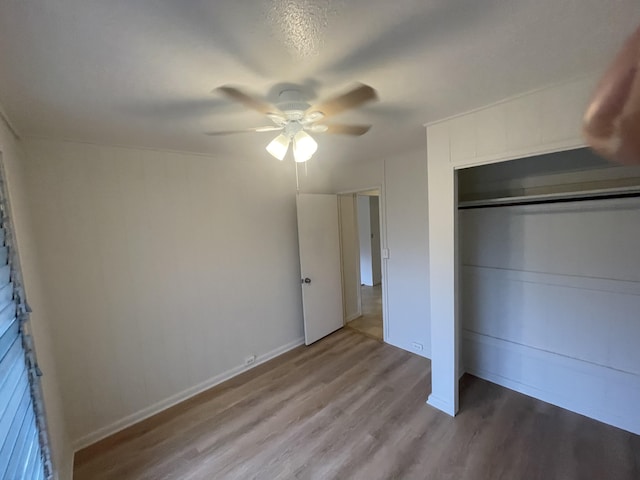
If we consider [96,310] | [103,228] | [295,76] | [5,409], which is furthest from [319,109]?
[96,310]

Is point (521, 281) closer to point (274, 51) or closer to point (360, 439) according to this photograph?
point (360, 439)

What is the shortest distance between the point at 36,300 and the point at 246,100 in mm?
1698

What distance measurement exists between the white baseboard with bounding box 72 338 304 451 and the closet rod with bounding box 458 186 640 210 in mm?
2627

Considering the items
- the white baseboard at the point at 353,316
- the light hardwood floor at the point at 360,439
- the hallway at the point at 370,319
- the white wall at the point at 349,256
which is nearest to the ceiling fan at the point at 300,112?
the light hardwood floor at the point at 360,439

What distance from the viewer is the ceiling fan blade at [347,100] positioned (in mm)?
1348

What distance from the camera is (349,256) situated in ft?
13.6

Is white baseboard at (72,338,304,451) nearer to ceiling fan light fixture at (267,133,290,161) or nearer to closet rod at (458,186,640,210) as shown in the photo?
ceiling fan light fixture at (267,133,290,161)

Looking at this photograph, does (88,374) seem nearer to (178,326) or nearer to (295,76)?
(178,326)

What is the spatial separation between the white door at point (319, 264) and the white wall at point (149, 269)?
33cm

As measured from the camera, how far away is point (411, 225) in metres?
3.05

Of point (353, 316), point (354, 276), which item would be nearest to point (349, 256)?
point (354, 276)

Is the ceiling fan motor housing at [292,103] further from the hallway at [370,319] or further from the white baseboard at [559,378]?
the hallway at [370,319]

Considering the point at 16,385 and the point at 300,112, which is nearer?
the point at 16,385

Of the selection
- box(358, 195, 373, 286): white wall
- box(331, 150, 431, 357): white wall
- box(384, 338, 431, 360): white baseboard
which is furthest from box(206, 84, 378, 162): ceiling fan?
box(358, 195, 373, 286): white wall
